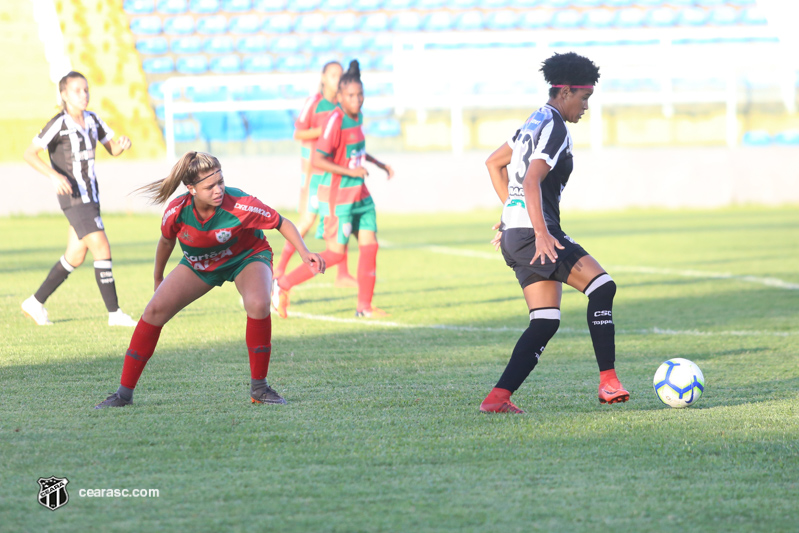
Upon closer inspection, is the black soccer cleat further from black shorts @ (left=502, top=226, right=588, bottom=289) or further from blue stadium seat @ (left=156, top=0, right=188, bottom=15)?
blue stadium seat @ (left=156, top=0, right=188, bottom=15)

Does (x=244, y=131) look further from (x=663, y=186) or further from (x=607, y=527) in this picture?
(x=607, y=527)

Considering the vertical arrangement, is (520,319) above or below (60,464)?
below

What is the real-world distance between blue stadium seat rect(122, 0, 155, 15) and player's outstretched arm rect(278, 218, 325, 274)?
22.1m

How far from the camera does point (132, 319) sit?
7.60 meters

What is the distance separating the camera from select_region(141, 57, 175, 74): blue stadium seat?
2422cm

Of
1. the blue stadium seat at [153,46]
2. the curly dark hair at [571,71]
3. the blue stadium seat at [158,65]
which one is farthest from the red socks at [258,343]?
the blue stadium seat at [153,46]

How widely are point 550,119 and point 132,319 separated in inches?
169

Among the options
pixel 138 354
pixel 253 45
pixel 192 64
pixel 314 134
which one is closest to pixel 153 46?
pixel 192 64

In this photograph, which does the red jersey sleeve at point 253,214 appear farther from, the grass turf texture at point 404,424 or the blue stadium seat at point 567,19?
the blue stadium seat at point 567,19

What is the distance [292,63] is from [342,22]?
2.04m

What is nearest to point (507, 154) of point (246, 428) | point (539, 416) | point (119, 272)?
point (539, 416)

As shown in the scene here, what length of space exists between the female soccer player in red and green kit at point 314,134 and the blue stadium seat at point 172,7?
54.2 ft

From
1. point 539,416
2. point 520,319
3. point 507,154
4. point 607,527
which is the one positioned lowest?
point 520,319

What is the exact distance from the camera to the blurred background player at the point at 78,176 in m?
7.27
